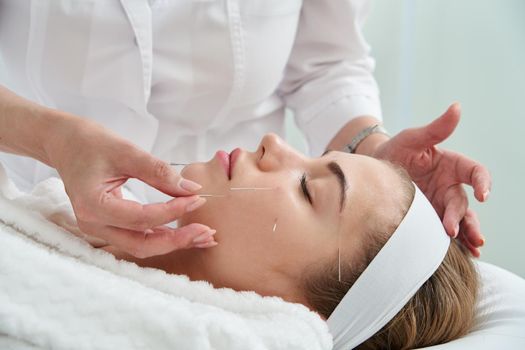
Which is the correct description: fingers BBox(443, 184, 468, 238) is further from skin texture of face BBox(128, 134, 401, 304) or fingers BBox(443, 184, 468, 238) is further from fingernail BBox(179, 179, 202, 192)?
fingernail BBox(179, 179, 202, 192)

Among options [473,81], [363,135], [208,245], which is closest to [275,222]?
[208,245]

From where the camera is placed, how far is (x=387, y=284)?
1.06 metres

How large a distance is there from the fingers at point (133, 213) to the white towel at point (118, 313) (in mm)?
87

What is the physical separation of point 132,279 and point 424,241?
0.48 metres

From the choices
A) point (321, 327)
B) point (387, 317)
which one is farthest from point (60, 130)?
point (387, 317)

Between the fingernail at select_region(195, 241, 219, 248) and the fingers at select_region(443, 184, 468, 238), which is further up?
the fingers at select_region(443, 184, 468, 238)

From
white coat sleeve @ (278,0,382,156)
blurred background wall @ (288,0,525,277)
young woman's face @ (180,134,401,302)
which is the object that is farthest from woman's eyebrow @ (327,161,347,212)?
blurred background wall @ (288,0,525,277)

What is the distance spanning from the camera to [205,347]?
86cm

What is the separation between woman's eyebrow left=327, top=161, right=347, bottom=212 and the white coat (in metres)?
0.37

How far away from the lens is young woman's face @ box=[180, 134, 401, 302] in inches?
42.2

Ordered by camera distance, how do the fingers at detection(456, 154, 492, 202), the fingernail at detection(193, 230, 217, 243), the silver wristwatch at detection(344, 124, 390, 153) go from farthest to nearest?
the silver wristwatch at detection(344, 124, 390, 153) < the fingers at detection(456, 154, 492, 202) < the fingernail at detection(193, 230, 217, 243)

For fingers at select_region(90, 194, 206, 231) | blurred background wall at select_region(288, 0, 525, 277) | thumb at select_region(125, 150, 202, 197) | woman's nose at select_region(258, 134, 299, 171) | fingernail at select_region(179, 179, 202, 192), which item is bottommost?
blurred background wall at select_region(288, 0, 525, 277)

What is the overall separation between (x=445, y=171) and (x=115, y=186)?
0.71 meters

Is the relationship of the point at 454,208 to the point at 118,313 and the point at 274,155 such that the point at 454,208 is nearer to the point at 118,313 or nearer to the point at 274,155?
the point at 274,155
